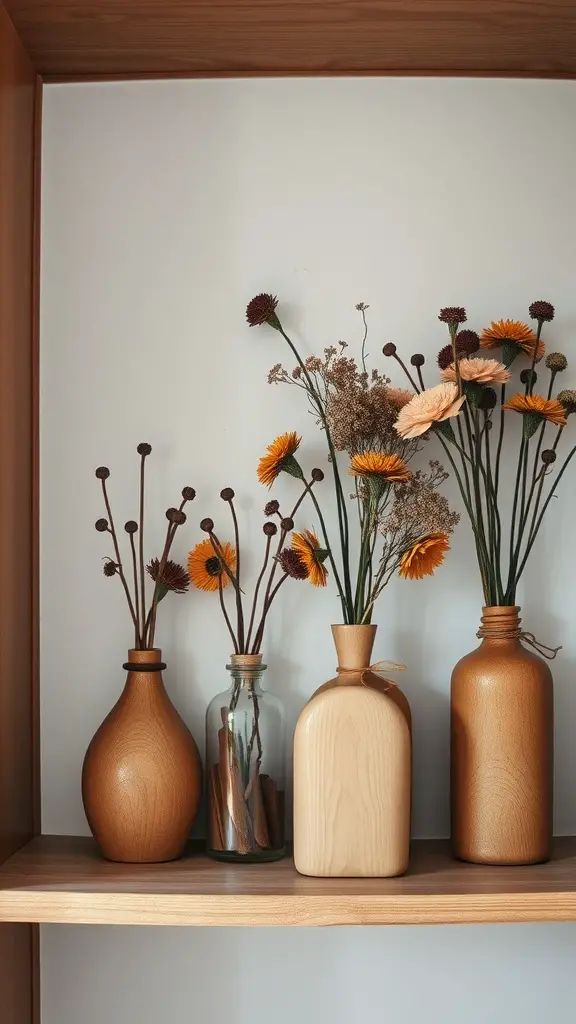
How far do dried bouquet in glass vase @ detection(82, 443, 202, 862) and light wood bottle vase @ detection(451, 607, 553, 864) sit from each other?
29cm

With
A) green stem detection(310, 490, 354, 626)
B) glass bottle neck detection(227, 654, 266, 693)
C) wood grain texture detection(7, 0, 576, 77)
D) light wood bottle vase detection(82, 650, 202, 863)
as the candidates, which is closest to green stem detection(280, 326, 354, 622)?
green stem detection(310, 490, 354, 626)

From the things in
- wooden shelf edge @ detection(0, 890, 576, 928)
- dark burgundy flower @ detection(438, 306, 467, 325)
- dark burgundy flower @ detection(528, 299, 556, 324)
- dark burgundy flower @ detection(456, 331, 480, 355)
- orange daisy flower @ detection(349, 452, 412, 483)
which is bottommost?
wooden shelf edge @ detection(0, 890, 576, 928)

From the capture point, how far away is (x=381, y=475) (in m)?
1.05

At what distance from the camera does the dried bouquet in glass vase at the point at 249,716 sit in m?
1.06

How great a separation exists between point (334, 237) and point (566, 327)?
302 mm

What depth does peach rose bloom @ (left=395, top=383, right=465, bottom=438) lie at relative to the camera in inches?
41.3

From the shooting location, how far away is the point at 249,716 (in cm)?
108

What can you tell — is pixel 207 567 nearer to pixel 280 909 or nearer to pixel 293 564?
pixel 293 564

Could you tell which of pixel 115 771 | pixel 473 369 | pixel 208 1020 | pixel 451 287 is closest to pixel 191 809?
pixel 115 771

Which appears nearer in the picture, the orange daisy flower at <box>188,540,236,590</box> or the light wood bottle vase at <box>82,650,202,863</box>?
the light wood bottle vase at <box>82,650,202,863</box>

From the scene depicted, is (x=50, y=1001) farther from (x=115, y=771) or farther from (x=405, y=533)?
(x=405, y=533)

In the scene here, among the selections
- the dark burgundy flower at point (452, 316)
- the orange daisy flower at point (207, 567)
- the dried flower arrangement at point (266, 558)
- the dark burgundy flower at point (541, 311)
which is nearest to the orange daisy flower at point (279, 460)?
the dried flower arrangement at point (266, 558)

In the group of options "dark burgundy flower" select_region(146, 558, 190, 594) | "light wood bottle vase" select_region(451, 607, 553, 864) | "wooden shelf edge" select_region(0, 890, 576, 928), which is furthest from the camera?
"dark burgundy flower" select_region(146, 558, 190, 594)

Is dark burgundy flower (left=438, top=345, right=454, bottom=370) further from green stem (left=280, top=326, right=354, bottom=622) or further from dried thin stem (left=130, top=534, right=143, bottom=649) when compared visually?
dried thin stem (left=130, top=534, right=143, bottom=649)
